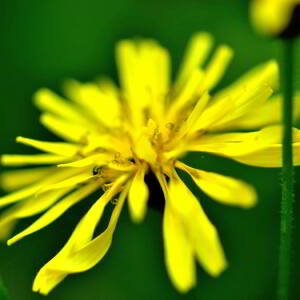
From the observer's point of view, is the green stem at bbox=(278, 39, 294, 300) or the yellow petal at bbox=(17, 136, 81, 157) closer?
the green stem at bbox=(278, 39, 294, 300)

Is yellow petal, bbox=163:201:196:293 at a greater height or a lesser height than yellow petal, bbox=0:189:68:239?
lesser

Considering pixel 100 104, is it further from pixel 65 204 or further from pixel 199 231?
pixel 199 231

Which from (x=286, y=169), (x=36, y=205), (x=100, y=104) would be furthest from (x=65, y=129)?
(x=286, y=169)

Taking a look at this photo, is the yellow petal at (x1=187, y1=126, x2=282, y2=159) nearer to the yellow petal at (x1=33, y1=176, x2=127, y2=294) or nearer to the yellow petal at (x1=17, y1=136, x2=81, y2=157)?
the yellow petal at (x1=33, y1=176, x2=127, y2=294)

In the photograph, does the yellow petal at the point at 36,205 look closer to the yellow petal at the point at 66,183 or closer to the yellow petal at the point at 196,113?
the yellow petal at the point at 66,183

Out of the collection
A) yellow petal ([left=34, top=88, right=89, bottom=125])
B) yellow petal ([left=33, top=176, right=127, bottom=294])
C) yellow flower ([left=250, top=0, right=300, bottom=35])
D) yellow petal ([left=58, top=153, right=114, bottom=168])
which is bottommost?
yellow petal ([left=33, top=176, right=127, bottom=294])

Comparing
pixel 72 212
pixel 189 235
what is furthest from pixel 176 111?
pixel 72 212

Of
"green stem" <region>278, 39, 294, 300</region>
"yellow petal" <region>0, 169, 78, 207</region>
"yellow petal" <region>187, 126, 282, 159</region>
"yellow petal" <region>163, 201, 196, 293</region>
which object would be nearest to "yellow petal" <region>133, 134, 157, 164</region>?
"yellow petal" <region>187, 126, 282, 159</region>
